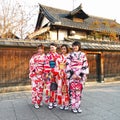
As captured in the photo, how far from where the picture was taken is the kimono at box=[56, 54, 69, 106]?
5688 mm

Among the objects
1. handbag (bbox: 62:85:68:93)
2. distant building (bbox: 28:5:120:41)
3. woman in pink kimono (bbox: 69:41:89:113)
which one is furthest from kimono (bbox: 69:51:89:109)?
distant building (bbox: 28:5:120:41)

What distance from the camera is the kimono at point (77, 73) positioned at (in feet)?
17.6

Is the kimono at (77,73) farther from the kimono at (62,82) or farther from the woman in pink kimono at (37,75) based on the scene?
the woman in pink kimono at (37,75)

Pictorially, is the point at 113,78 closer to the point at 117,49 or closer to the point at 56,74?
the point at 117,49

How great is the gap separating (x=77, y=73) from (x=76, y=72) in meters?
0.04

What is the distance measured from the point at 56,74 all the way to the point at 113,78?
915 cm

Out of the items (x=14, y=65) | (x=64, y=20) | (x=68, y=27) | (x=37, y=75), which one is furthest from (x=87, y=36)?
(x=37, y=75)

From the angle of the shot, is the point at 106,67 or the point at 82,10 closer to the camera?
the point at 106,67

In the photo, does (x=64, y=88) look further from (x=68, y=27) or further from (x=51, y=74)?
(x=68, y=27)

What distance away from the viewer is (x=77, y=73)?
536 cm

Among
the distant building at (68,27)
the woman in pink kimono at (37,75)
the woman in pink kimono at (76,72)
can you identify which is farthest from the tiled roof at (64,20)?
the woman in pink kimono at (76,72)

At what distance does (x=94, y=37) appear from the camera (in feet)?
71.6

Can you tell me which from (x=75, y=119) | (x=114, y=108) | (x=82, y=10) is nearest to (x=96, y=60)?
(x=114, y=108)

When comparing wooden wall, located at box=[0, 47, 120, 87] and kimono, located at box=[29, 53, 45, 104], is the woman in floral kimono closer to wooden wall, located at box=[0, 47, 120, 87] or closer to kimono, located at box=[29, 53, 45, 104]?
kimono, located at box=[29, 53, 45, 104]
